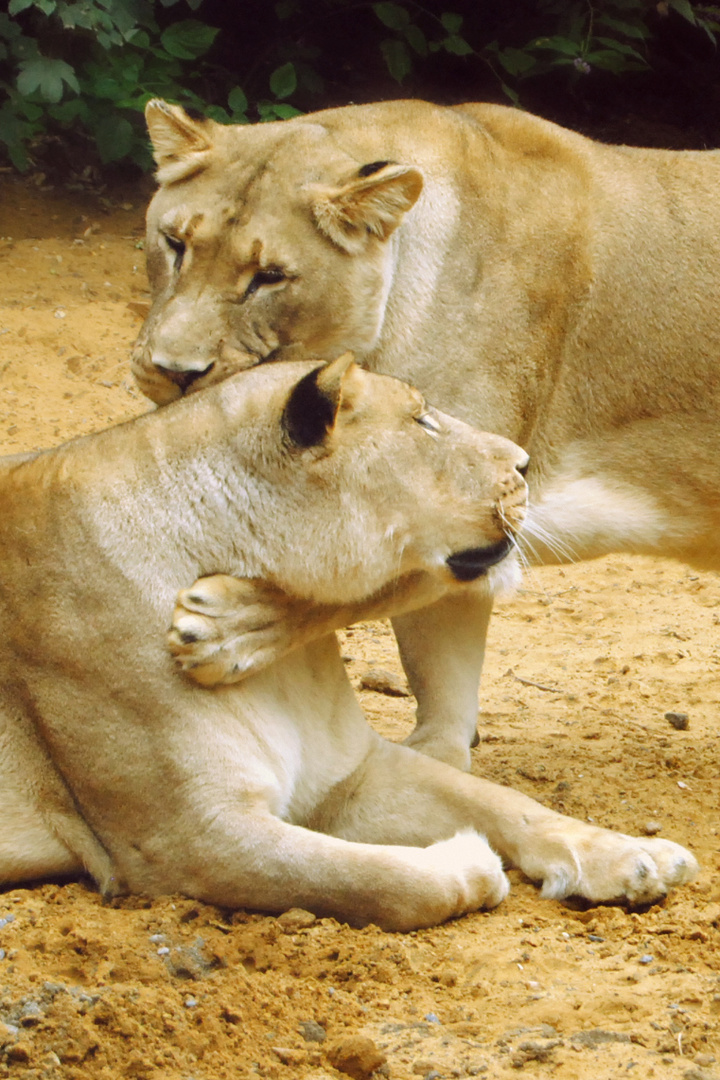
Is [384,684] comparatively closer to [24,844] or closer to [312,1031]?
[24,844]

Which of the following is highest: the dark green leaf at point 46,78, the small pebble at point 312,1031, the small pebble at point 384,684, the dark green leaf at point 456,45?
the dark green leaf at point 46,78

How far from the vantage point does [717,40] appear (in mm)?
11023

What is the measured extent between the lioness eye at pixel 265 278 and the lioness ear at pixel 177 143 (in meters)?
0.54

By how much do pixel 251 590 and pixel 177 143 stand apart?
5.69 feet

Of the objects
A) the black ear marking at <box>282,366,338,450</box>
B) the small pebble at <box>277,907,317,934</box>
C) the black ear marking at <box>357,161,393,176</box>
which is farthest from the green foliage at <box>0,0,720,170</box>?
the small pebble at <box>277,907,317,934</box>

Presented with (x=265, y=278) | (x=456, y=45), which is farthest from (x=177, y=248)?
(x=456, y=45)

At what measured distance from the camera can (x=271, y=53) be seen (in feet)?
32.9

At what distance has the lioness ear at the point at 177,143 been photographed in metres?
4.57

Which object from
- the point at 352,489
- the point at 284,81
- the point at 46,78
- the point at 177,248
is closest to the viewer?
the point at 352,489

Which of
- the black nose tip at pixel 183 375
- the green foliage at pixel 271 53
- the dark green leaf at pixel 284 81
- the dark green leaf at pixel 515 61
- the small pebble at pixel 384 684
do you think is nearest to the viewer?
the black nose tip at pixel 183 375

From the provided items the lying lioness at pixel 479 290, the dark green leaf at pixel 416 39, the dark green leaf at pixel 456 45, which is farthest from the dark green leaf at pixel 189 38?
the lying lioness at pixel 479 290

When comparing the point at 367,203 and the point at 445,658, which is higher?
the point at 367,203

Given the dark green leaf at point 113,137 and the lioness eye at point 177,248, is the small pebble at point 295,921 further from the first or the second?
the dark green leaf at point 113,137

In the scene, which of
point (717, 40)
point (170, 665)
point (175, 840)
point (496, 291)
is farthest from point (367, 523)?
point (717, 40)
